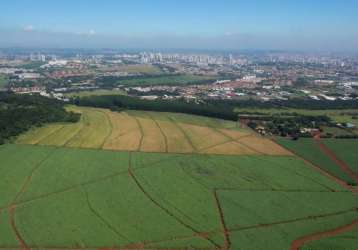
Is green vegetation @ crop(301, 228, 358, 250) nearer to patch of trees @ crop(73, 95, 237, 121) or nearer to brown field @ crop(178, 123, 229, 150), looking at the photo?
brown field @ crop(178, 123, 229, 150)

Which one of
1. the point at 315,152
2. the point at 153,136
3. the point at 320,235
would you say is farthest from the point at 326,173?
the point at 153,136

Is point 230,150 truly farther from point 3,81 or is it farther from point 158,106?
point 3,81

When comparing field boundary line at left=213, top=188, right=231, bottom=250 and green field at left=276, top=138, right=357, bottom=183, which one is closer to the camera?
field boundary line at left=213, top=188, right=231, bottom=250

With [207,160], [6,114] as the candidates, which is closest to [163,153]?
[207,160]

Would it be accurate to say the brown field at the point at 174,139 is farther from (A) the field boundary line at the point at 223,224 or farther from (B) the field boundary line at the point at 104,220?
(B) the field boundary line at the point at 104,220

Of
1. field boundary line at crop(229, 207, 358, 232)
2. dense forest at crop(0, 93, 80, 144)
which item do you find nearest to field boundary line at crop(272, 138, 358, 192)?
field boundary line at crop(229, 207, 358, 232)

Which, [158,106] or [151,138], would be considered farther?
[158,106]
